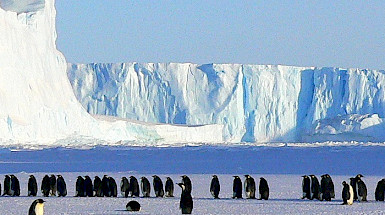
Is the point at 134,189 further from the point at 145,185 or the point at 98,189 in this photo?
the point at 98,189

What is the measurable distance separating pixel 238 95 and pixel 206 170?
66.4ft

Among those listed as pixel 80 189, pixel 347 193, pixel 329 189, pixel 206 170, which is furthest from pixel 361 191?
pixel 206 170

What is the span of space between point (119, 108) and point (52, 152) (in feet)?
43.0

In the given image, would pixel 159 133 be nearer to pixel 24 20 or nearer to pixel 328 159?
pixel 24 20

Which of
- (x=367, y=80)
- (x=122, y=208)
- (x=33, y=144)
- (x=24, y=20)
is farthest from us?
(x=367, y=80)

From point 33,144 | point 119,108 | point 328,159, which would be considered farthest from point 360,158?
point 119,108

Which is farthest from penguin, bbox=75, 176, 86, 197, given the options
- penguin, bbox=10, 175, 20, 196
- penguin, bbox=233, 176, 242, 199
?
penguin, bbox=233, 176, 242, 199

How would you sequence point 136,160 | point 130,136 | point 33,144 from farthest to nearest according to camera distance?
point 130,136 < point 33,144 < point 136,160

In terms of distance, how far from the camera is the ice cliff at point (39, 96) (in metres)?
31.8

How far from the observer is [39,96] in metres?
33.5

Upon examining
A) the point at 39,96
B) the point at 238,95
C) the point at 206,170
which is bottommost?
the point at 206,170

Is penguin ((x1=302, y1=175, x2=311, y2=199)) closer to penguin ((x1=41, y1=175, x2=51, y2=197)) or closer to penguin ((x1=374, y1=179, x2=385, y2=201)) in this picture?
penguin ((x1=374, y1=179, x2=385, y2=201))

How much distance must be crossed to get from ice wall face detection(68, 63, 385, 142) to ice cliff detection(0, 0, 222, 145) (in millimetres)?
4278

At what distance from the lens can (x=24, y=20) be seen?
113 feet
